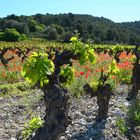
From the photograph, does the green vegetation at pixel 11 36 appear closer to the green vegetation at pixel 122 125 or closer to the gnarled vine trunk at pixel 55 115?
the green vegetation at pixel 122 125

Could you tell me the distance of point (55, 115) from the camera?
8.38 metres

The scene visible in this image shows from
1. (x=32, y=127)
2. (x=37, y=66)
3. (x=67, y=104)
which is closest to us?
(x=37, y=66)

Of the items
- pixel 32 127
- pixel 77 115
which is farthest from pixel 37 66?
pixel 77 115

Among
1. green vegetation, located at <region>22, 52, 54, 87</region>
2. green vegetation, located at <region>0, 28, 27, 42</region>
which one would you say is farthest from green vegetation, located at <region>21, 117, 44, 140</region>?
green vegetation, located at <region>0, 28, 27, 42</region>

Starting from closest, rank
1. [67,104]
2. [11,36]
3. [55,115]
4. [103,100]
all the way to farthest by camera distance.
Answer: [55,115] < [67,104] < [103,100] < [11,36]

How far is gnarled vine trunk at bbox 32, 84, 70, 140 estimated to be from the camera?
8297 mm

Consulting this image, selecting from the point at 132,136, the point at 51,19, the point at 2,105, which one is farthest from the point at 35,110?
the point at 51,19

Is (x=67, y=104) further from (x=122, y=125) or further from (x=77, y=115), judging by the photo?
(x=77, y=115)

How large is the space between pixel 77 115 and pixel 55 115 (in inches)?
98.3

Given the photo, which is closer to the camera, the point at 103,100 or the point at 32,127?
the point at 32,127

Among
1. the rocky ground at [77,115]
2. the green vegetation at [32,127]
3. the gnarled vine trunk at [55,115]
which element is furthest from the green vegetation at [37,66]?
the rocky ground at [77,115]

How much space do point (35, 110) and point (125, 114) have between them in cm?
273

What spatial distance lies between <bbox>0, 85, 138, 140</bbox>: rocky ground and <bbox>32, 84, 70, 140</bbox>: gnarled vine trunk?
0.99m

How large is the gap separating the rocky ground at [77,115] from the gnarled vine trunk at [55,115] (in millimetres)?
987
